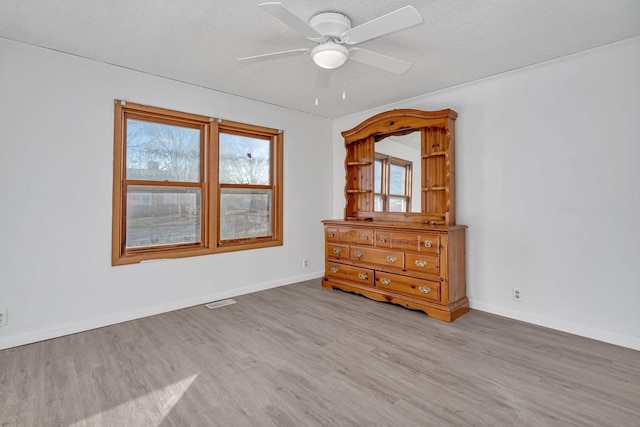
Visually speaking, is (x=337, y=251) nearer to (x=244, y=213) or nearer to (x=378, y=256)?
(x=378, y=256)

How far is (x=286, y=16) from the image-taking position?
5.95ft

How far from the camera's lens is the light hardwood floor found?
1772 mm

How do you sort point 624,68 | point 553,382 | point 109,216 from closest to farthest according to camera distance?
point 553,382
point 624,68
point 109,216

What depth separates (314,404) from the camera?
1.87 metres

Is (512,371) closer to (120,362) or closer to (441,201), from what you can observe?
(441,201)

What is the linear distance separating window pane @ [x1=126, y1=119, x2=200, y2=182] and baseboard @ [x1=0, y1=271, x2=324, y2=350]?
1381mm

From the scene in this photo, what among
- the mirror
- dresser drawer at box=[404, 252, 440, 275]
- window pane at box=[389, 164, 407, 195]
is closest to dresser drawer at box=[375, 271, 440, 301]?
dresser drawer at box=[404, 252, 440, 275]

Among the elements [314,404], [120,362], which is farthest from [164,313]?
[314,404]

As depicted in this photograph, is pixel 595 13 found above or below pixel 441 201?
above

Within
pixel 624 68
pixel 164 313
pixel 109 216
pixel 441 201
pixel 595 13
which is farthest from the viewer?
pixel 441 201

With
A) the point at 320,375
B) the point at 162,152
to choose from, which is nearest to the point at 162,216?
the point at 162,152

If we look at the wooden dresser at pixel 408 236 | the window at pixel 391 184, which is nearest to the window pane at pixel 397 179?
the window at pixel 391 184

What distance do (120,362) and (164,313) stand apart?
3.37 ft

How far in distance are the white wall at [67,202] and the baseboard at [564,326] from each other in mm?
3175
